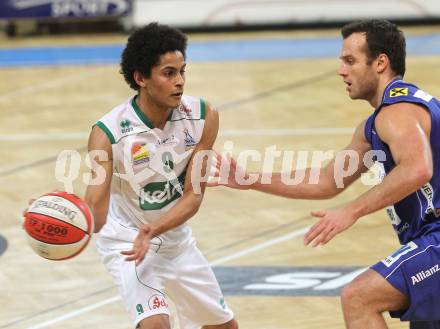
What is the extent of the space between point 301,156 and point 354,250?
2.92 meters

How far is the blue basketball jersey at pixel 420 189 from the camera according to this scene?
5630 millimetres

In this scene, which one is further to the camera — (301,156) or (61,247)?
(301,156)

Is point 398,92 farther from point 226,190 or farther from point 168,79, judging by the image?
point 226,190

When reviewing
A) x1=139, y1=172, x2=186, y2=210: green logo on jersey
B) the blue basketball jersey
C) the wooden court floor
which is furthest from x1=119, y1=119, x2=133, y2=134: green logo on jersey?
the wooden court floor

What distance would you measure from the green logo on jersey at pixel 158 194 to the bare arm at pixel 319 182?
0.26 metres

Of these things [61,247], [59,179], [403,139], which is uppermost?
[403,139]

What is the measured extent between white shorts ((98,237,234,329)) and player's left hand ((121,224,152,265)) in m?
0.32

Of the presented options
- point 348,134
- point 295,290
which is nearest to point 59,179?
point 348,134

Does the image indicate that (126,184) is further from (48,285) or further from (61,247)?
(48,285)

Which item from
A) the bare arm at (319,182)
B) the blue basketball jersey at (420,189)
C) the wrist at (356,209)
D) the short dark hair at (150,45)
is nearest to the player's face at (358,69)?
the blue basketball jersey at (420,189)

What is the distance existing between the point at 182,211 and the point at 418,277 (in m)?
1.42

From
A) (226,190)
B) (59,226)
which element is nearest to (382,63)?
(59,226)

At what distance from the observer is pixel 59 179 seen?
463 inches

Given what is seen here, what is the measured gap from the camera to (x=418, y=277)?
5.59 m
